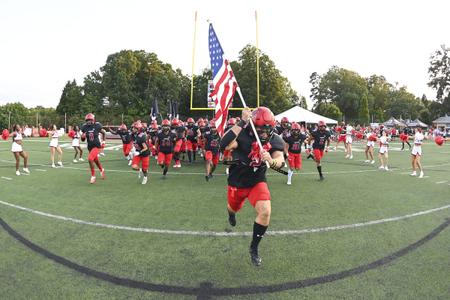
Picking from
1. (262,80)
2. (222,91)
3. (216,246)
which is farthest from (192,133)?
(262,80)

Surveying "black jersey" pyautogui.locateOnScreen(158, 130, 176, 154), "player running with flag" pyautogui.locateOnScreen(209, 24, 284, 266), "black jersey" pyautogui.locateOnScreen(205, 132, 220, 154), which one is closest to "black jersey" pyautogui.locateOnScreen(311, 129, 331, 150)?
"black jersey" pyautogui.locateOnScreen(205, 132, 220, 154)

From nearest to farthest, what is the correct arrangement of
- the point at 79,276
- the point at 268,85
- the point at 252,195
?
the point at 79,276 < the point at 252,195 < the point at 268,85

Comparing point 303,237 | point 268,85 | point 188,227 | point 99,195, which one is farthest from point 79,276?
point 268,85

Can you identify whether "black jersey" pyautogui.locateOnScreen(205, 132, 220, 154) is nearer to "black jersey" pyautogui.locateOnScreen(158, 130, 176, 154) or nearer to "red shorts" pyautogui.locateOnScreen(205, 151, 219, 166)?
"red shorts" pyautogui.locateOnScreen(205, 151, 219, 166)

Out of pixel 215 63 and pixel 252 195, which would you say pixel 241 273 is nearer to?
pixel 252 195

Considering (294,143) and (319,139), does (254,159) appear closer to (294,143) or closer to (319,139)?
(294,143)

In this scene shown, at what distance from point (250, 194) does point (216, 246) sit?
0.97 m

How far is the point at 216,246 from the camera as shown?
4906 millimetres

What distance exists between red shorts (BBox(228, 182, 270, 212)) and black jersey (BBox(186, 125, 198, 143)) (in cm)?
1192

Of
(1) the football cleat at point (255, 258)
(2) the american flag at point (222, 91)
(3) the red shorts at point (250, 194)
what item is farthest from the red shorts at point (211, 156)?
(1) the football cleat at point (255, 258)

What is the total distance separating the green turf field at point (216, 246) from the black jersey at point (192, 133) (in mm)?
7490

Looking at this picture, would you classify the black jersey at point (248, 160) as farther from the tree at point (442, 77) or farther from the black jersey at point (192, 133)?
the tree at point (442, 77)

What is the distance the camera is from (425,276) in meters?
3.93

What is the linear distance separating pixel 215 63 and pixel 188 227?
3.12 metres
